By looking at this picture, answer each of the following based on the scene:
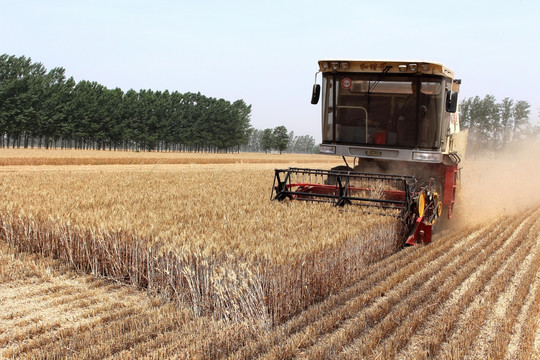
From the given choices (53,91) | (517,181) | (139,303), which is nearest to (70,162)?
(517,181)

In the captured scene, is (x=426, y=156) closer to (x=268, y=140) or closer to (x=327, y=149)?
(x=327, y=149)

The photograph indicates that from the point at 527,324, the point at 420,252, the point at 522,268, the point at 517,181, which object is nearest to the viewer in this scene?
the point at 527,324

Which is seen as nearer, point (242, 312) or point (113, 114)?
point (242, 312)

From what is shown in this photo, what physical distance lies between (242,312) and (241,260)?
0.44 meters

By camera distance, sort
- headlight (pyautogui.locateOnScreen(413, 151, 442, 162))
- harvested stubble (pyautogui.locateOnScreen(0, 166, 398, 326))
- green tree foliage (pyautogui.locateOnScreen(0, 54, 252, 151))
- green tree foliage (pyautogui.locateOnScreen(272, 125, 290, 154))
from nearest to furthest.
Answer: harvested stubble (pyautogui.locateOnScreen(0, 166, 398, 326))
headlight (pyautogui.locateOnScreen(413, 151, 442, 162))
green tree foliage (pyautogui.locateOnScreen(0, 54, 252, 151))
green tree foliage (pyautogui.locateOnScreen(272, 125, 290, 154))

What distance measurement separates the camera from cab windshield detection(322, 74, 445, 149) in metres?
8.35

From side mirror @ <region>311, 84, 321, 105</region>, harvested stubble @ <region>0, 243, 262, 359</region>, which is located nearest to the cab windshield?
side mirror @ <region>311, 84, 321, 105</region>

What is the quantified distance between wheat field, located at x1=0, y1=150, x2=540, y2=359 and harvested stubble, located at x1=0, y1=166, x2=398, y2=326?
17 mm

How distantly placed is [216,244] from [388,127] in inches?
209

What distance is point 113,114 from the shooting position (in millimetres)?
63219

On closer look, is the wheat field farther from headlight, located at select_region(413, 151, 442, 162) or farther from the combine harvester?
headlight, located at select_region(413, 151, 442, 162)

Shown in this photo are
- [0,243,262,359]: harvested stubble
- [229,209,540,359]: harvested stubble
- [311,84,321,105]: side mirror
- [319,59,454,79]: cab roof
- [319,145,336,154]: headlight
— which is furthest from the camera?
[319,145,336,154]: headlight

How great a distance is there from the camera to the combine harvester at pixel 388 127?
8.04m

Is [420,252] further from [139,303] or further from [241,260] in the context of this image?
[139,303]
